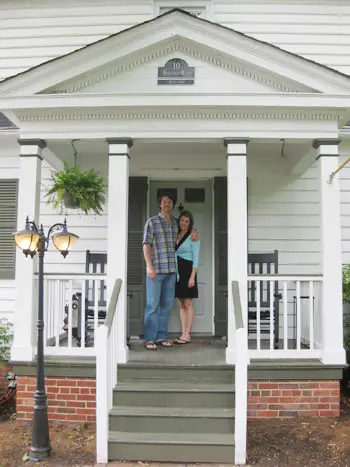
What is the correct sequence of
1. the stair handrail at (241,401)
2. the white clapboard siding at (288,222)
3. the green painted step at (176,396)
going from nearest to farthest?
1. the stair handrail at (241,401)
2. the green painted step at (176,396)
3. the white clapboard siding at (288,222)

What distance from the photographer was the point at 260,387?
486 cm

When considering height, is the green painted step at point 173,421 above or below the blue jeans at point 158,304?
below

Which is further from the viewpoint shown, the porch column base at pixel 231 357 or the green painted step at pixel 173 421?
the porch column base at pixel 231 357

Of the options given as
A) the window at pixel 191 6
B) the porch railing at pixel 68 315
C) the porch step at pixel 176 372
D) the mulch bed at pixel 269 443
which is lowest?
the mulch bed at pixel 269 443

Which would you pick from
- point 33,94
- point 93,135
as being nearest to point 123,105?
point 93,135

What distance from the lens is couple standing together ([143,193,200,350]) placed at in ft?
17.4

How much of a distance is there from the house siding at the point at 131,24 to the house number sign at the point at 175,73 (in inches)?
94.2

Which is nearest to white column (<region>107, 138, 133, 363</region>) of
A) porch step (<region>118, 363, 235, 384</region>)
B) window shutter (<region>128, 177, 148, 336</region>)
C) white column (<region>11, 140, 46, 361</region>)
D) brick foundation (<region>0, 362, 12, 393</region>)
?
porch step (<region>118, 363, 235, 384</region>)

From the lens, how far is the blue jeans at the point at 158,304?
5.30m

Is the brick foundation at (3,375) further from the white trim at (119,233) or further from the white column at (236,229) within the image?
the white column at (236,229)

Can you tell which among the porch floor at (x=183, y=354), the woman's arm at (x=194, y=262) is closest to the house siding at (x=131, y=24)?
the woman's arm at (x=194, y=262)

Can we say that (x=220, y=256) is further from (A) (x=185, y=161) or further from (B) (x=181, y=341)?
(A) (x=185, y=161)

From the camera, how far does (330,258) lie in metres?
4.96

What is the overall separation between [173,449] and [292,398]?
1.54 m
